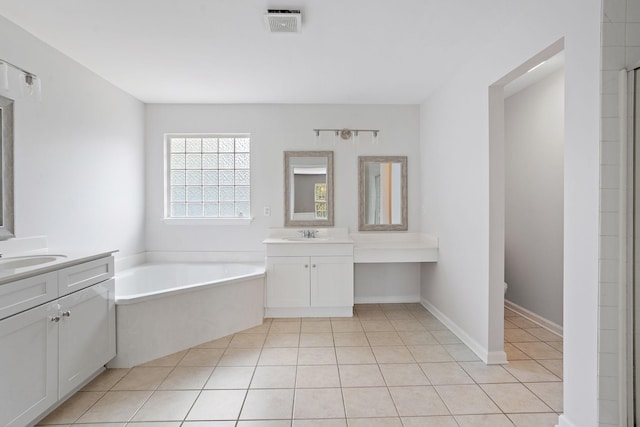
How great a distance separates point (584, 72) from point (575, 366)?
140cm

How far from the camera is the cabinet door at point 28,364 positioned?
1.59m

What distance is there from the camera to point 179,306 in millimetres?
2807

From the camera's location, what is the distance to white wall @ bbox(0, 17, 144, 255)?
2.38 meters

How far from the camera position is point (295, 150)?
4.09 metres

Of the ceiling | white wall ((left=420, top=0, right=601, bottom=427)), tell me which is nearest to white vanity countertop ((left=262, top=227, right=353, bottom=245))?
white wall ((left=420, top=0, right=601, bottom=427))

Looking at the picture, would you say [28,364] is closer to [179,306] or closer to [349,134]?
[179,306]

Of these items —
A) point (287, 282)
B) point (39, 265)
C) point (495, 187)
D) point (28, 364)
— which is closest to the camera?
point (28, 364)

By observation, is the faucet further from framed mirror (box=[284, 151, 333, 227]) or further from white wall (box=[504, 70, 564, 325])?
white wall (box=[504, 70, 564, 325])

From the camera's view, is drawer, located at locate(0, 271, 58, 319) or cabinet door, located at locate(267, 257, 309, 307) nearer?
drawer, located at locate(0, 271, 58, 319)

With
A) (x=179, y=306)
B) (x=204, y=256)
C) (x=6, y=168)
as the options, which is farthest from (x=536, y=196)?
(x=6, y=168)

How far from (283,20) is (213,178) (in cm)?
234

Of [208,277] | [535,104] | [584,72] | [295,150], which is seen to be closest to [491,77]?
[584,72]

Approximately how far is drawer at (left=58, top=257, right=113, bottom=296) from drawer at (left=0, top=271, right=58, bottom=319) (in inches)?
2.4

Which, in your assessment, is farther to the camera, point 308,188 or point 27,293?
point 308,188
